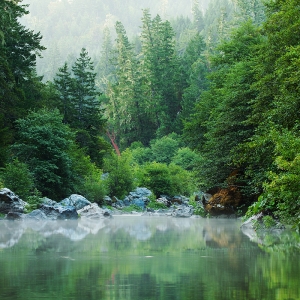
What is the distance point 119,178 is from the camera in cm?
4750

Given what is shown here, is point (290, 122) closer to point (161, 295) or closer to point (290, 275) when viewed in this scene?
point (290, 275)

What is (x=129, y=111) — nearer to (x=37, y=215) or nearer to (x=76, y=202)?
(x=76, y=202)

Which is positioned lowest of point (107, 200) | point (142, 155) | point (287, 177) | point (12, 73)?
point (287, 177)

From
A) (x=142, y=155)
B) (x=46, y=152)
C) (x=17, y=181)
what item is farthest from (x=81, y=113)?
(x=17, y=181)

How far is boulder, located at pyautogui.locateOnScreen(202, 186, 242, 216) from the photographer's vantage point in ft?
99.3

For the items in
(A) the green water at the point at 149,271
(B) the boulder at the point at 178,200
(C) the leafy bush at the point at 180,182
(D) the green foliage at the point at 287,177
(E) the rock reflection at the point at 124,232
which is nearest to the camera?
(A) the green water at the point at 149,271

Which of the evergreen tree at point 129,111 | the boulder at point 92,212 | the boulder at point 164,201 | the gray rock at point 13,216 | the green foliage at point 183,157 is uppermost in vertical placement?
the evergreen tree at point 129,111

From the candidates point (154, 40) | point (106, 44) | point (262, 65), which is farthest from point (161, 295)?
point (106, 44)

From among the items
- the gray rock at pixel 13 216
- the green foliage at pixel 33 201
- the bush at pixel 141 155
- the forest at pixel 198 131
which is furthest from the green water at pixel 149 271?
the bush at pixel 141 155

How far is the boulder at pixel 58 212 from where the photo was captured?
2842cm

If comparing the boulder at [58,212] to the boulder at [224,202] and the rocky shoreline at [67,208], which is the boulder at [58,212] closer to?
the rocky shoreline at [67,208]

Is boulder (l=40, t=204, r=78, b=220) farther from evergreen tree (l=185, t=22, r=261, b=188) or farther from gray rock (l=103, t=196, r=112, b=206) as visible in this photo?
gray rock (l=103, t=196, r=112, b=206)

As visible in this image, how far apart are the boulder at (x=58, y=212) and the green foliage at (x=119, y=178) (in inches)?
668

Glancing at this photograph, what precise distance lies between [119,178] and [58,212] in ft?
61.3
